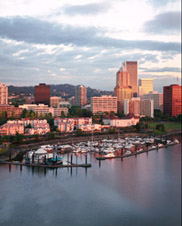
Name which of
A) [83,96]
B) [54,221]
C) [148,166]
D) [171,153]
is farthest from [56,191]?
[83,96]

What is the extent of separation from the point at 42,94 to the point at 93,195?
15.4 meters

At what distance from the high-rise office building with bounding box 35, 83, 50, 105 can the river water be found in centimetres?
1363

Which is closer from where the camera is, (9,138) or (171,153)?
(171,153)

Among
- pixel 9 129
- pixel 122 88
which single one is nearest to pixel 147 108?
pixel 122 88

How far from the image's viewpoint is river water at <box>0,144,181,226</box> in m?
2.96

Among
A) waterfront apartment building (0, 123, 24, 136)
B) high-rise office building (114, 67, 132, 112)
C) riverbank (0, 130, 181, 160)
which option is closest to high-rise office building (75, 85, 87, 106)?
high-rise office building (114, 67, 132, 112)

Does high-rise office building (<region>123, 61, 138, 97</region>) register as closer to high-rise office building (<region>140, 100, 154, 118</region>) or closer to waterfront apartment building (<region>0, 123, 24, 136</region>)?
high-rise office building (<region>140, 100, 154, 118</region>)

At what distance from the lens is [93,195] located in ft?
12.1

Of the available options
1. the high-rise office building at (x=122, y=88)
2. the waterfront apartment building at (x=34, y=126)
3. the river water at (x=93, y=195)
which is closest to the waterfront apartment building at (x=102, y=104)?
the high-rise office building at (x=122, y=88)

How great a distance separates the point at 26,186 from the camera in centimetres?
395

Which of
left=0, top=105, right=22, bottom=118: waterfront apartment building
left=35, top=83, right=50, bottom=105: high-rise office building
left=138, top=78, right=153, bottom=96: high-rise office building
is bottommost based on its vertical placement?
left=0, top=105, right=22, bottom=118: waterfront apartment building

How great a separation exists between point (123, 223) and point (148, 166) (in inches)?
89.8

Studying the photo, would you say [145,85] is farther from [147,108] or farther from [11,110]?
[11,110]

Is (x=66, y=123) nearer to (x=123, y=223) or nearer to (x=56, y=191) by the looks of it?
(x=56, y=191)
